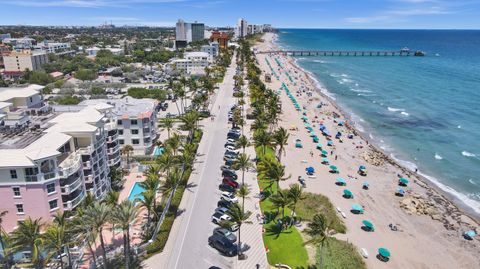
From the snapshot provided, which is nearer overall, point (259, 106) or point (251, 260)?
point (251, 260)

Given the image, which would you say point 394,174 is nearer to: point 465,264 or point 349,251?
point 465,264

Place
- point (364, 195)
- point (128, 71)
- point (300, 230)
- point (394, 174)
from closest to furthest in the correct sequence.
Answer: point (300, 230), point (364, 195), point (394, 174), point (128, 71)

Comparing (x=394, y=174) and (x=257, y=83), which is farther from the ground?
(x=257, y=83)

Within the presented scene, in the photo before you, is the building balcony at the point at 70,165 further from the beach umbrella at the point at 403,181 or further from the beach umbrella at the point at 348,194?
the beach umbrella at the point at 403,181

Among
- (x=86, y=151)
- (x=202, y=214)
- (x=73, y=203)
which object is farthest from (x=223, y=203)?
(x=86, y=151)

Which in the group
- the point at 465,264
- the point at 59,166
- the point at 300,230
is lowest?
the point at 465,264

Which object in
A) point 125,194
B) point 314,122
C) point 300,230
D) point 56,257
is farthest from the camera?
point 314,122

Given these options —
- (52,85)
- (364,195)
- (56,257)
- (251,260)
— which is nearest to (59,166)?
(56,257)

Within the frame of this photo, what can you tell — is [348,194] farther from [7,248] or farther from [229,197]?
[7,248]
